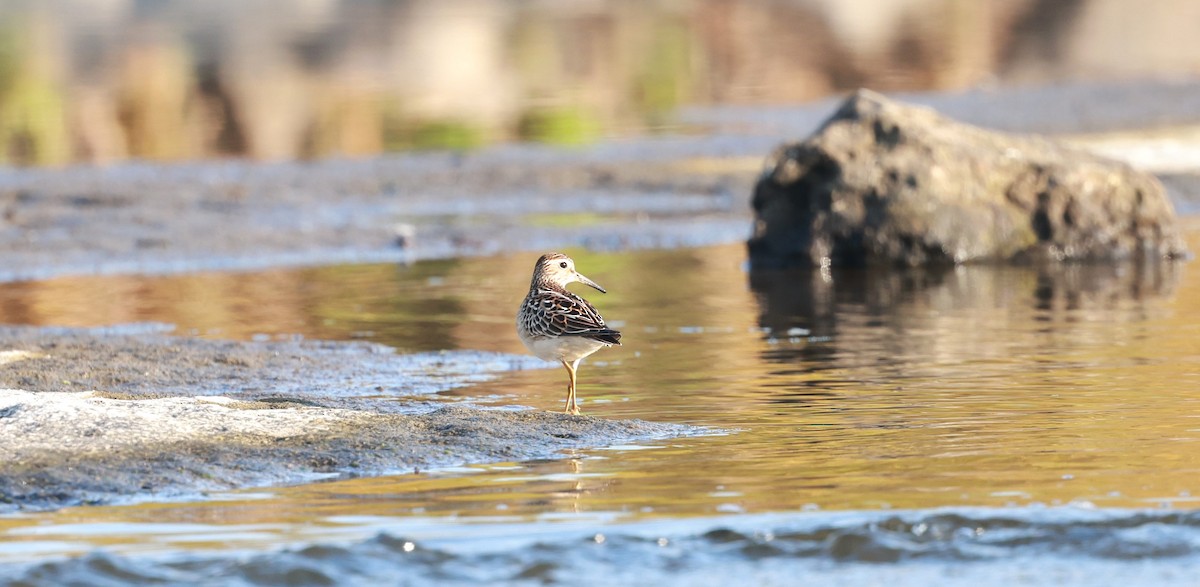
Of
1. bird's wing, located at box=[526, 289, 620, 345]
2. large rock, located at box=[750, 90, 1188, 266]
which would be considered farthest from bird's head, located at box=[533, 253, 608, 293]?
large rock, located at box=[750, 90, 1188, 266]

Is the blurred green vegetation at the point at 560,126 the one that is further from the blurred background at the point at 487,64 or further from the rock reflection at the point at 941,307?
the rock reflection at the point at 941,307

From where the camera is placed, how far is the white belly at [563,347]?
8.78 metres

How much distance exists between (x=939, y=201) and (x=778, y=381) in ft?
18.9

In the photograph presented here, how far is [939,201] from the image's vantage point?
15.1 meters

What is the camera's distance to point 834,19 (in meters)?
39.2

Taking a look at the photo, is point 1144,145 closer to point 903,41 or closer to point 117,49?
point 903,41

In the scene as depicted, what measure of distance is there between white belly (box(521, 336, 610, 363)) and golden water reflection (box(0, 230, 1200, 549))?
362 millimetres

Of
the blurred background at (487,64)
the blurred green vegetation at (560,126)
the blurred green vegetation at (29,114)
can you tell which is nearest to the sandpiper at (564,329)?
the blurred background at (487,64)

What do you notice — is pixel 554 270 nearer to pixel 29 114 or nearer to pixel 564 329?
pixel 564 329

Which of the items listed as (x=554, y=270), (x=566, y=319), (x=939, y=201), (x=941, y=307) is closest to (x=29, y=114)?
(x=939, y=201)

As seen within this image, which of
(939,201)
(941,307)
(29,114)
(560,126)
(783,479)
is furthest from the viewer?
(29,114)

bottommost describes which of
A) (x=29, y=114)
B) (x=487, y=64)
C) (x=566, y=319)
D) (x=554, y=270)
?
(x=566, y=319)

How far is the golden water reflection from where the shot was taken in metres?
6.85

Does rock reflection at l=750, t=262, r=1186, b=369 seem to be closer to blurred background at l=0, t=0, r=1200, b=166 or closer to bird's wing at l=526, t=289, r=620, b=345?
bird's wing at l=526, t=289, r=620, b=345
